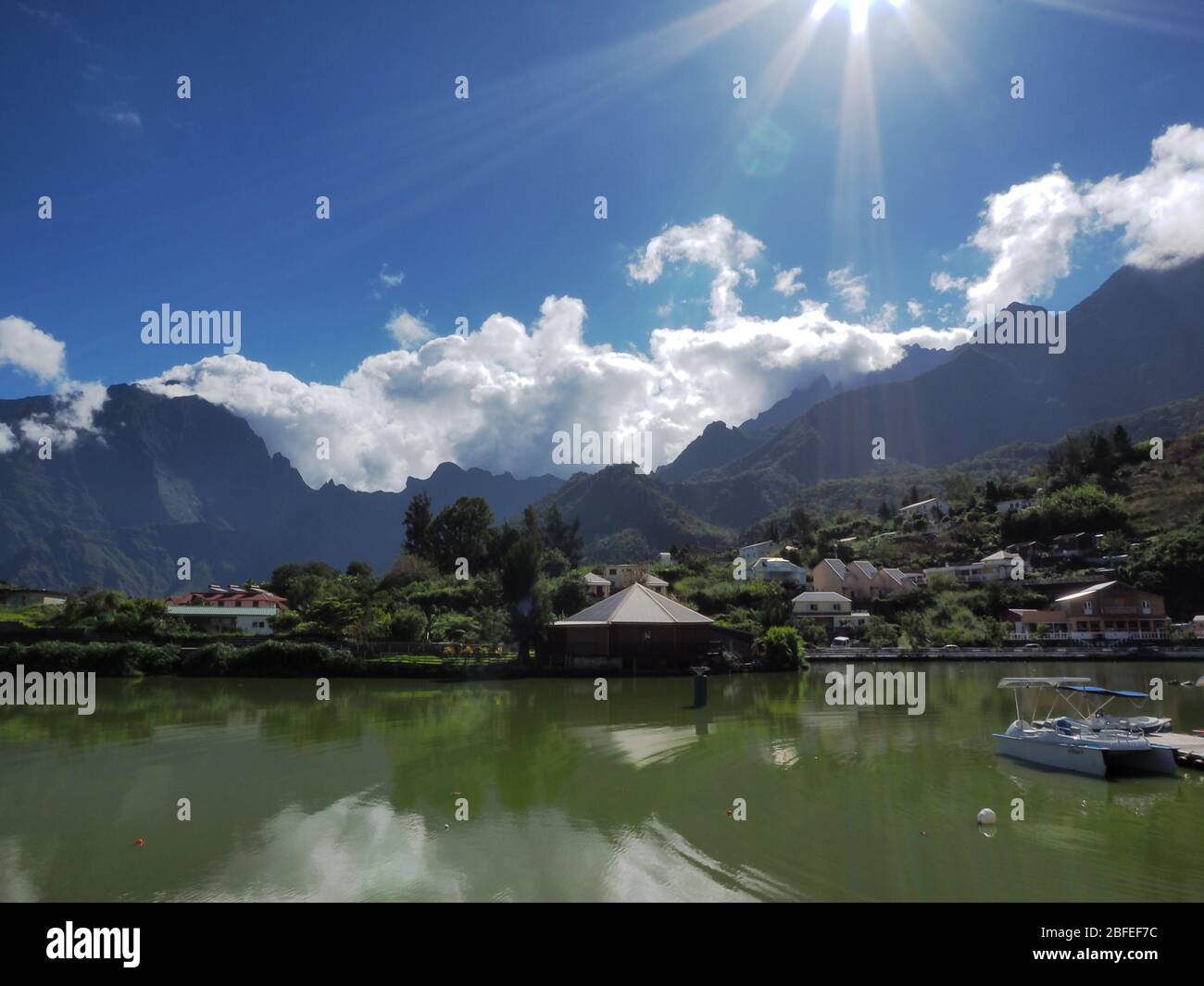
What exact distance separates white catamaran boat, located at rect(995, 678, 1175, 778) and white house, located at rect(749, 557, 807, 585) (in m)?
50.9

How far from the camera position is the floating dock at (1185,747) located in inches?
540

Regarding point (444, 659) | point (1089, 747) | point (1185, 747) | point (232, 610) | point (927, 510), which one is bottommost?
point (444, 659)

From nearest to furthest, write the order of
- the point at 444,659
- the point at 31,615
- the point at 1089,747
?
1. the point at 1089,747
2. the point at 444,659
3. the point at 31,615

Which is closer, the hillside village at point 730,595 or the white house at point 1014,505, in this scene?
the hillside village at point 730,595

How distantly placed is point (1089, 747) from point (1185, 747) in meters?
2.51

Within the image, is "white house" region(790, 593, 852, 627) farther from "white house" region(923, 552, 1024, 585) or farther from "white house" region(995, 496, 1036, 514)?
"white house" region(995, 496, 1036, 514)

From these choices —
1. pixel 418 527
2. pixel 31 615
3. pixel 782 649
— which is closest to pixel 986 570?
pixel 782 649

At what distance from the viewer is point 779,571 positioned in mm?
67562

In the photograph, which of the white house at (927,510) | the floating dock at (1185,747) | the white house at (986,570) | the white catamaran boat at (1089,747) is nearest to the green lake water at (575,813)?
the white catamaran boat at (1089,747)

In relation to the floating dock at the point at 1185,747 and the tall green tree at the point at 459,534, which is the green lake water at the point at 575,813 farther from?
the tall green tree at the point at 459,534

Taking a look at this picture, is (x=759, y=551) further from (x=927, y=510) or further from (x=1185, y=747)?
(x=1185, y=747)

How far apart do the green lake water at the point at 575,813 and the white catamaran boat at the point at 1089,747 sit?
340 mm

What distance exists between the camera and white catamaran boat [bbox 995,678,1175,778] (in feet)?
43.7

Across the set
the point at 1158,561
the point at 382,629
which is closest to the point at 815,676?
the point at 382,629
